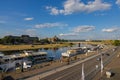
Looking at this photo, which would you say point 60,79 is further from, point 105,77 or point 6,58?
point 6,58

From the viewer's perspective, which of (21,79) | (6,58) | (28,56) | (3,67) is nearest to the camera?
(21,79)

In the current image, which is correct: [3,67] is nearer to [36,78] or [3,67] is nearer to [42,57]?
[36,78]

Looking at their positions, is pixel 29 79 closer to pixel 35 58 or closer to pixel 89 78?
pixel 89 78

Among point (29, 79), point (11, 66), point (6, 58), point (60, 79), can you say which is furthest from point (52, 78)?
point (6, 58)

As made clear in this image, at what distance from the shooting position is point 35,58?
105 m

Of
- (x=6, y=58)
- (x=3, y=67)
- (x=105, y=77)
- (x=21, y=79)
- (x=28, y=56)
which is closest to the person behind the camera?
(x=21, y=79)

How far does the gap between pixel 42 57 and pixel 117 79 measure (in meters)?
68.9

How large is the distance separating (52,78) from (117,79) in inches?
560

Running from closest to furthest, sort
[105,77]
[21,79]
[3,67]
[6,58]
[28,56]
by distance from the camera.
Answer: [21,79] → [105,77] → [3,67] → [6,58] → [28,56]

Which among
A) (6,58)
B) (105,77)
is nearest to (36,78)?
(105,77)

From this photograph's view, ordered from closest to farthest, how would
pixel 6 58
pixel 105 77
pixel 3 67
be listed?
pixel 105 77
pixel 3 67
pixel 6 58

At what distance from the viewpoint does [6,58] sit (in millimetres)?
88125

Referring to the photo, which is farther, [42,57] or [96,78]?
[42,57]

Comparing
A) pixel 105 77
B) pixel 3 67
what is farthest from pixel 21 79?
pixel 3 67
